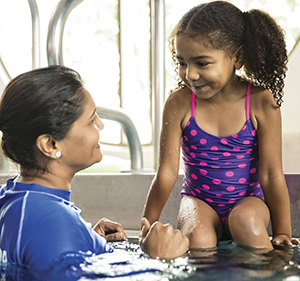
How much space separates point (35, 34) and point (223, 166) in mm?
1042

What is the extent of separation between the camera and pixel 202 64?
4.16 ft

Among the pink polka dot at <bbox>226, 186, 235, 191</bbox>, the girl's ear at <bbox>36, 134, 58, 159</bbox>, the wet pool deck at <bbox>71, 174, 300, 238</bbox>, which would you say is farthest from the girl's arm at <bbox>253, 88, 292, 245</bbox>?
the girl's ear at <bbox>36, 134, 58, 159</bbox>

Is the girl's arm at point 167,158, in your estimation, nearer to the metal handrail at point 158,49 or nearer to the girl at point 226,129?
the girl at point 226,129

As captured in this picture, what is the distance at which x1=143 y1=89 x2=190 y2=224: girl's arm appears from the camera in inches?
56.6

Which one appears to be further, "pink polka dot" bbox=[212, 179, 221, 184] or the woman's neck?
"pink polka dot" bbox=[212, 179, 221, 184]

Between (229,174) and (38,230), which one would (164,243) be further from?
(229,174)

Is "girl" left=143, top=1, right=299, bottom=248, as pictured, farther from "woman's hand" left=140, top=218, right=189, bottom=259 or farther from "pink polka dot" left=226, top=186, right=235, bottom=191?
"woman's hand" left=140, top=218, right=189, bottom=259

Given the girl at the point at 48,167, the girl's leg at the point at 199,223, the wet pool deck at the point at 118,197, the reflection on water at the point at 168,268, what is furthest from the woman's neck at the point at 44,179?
the wet pool deck at the point at 118,197

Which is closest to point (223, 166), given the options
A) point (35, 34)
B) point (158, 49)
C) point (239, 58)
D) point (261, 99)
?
point (261, 99)

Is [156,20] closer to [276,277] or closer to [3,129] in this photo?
[3,129]

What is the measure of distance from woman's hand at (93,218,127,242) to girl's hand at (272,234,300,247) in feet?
1.64

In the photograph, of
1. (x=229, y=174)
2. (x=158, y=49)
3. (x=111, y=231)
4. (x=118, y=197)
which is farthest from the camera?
(x=158, y=49)

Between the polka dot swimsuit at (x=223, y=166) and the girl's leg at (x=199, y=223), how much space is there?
6 centimetres

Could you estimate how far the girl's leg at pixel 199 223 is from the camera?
3.93ft
